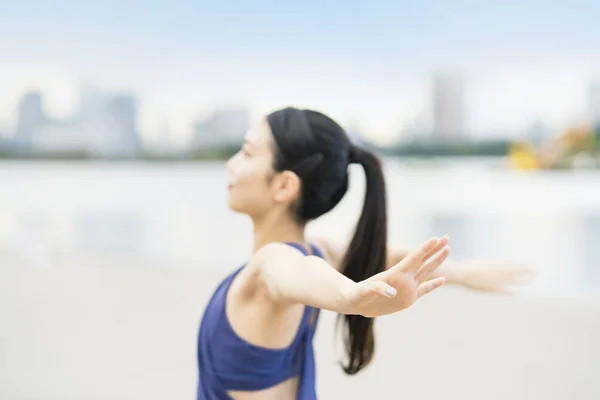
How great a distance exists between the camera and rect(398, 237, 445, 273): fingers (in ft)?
2.25

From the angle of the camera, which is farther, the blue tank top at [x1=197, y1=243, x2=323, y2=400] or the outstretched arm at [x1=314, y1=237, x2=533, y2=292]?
the outstretched arm at [x1=314, y1=237, x2=533, y2=292]

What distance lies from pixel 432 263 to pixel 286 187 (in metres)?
0.28

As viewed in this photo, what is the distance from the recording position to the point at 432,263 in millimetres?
698

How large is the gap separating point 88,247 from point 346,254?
242 centimetres

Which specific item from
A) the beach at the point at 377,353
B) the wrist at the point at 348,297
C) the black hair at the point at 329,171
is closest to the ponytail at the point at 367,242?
the black hair at the point at 329,171

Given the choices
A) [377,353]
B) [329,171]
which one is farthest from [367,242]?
[377,353]

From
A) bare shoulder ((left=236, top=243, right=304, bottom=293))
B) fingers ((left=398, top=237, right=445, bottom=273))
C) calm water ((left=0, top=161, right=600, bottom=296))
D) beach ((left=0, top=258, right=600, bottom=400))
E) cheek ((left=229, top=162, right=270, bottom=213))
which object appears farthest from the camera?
calm water ((left=0, top=161, right=600, bottom=296))

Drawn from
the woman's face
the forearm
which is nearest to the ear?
the woman's face

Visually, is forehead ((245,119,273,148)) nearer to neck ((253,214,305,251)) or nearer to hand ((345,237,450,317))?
neck ((253,214,305,251))

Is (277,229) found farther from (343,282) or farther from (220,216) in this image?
(220,216)

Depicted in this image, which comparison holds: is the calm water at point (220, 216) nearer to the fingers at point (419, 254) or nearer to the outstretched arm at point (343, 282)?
the outstretched arm at point (343, 282)

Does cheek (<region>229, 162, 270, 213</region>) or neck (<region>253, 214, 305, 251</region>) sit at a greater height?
cheek (<region>229, 162, 270, 213</region>)

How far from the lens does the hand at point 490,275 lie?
3.41 ft

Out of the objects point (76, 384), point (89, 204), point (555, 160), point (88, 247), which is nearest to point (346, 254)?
point (76, 384)
